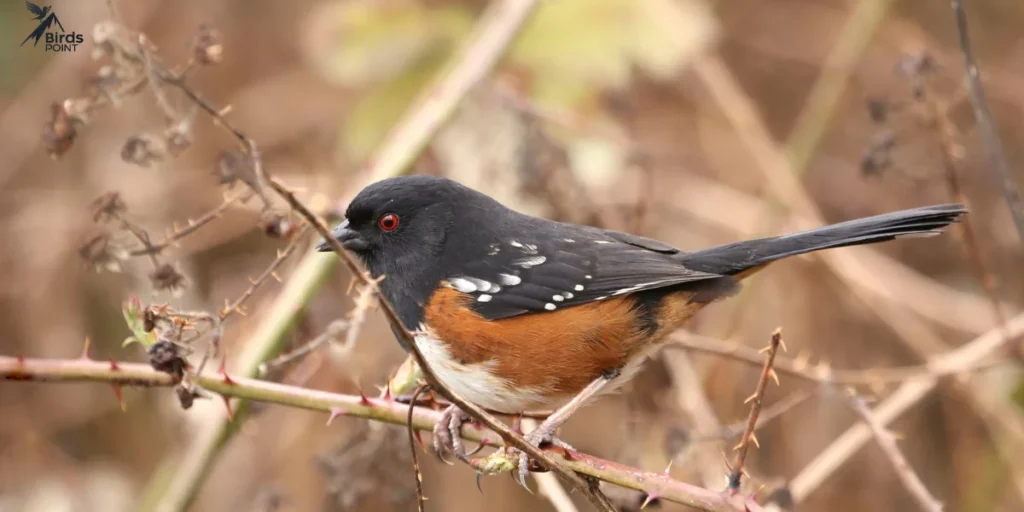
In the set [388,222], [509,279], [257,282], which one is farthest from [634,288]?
[257,282]

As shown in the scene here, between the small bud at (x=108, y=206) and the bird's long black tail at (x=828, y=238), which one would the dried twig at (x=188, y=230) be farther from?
the bird's long black tail at (x=828, y=238)

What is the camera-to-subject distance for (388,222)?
7.90 ft

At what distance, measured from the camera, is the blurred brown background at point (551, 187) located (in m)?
3.42

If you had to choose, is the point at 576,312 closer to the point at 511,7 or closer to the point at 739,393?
the point at 511,7

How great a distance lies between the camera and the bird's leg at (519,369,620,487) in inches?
81.8

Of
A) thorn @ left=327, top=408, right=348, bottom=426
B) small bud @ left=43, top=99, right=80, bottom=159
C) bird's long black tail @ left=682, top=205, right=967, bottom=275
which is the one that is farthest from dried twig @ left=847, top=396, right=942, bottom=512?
small bud @ left=43, top=99, right=80, bottom=159

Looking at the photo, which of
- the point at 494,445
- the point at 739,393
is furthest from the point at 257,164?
the point at 739,393

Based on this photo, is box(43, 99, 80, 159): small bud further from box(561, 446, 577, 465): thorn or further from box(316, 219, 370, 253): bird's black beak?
box(561, 446, 577, 465): thorn

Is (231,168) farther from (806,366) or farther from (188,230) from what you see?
(806,366)

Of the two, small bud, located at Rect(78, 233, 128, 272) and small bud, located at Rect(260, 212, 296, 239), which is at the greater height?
small bud, located at Rect(260, 212, 296, 239)

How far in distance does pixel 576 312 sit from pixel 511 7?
1402 millimetres

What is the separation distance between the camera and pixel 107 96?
71.2 inches

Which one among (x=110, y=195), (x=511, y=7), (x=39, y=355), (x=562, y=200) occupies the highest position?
(x=511, y=7)

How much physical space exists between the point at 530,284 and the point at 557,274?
8 centimetres
